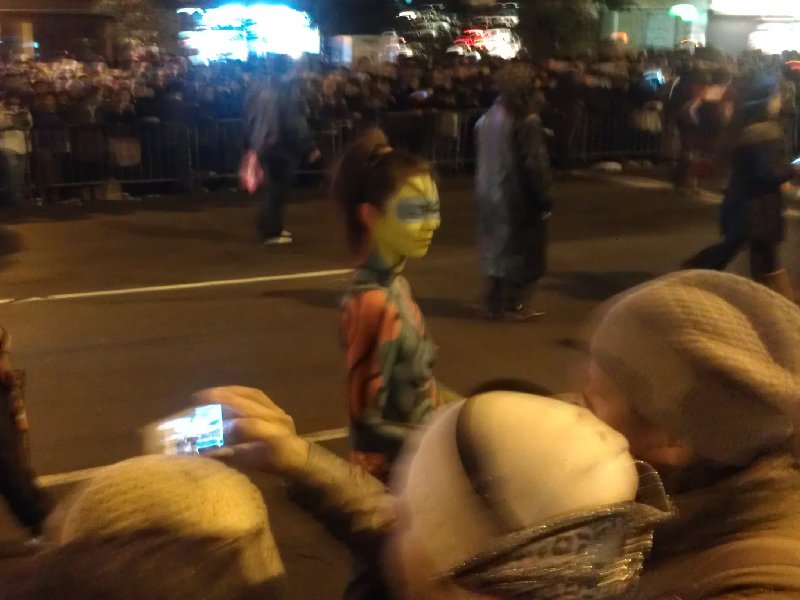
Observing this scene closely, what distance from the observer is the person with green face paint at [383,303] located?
263 cm

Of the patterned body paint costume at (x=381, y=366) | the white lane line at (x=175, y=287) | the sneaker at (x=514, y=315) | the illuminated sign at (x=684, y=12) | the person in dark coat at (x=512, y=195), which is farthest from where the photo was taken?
the illuminated sign at (x=684, y=12)

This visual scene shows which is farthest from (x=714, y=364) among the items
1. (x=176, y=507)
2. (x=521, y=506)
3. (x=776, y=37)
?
(x=776, y=37)

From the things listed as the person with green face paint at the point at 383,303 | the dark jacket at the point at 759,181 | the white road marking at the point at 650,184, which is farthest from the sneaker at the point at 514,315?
the white road marking at the point at 650,184

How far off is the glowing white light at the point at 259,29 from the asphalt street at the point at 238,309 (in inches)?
501

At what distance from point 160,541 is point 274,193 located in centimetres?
970

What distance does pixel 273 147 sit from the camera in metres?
10.6

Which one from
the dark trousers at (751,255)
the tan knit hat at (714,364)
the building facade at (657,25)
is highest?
the building facade at (657,25)

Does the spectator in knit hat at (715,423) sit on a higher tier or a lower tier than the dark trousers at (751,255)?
higher

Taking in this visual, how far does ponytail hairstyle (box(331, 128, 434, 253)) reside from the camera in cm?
276

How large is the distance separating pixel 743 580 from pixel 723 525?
0.35 ft

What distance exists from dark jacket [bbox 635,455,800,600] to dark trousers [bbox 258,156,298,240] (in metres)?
9.40

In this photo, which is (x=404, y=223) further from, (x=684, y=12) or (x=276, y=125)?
(x=684, y=12)

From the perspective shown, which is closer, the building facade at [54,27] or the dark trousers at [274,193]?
the dark trousers at [274,193]

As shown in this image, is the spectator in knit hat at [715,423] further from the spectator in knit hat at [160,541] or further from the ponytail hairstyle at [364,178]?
the ponytail hairstyle at [364,178]
